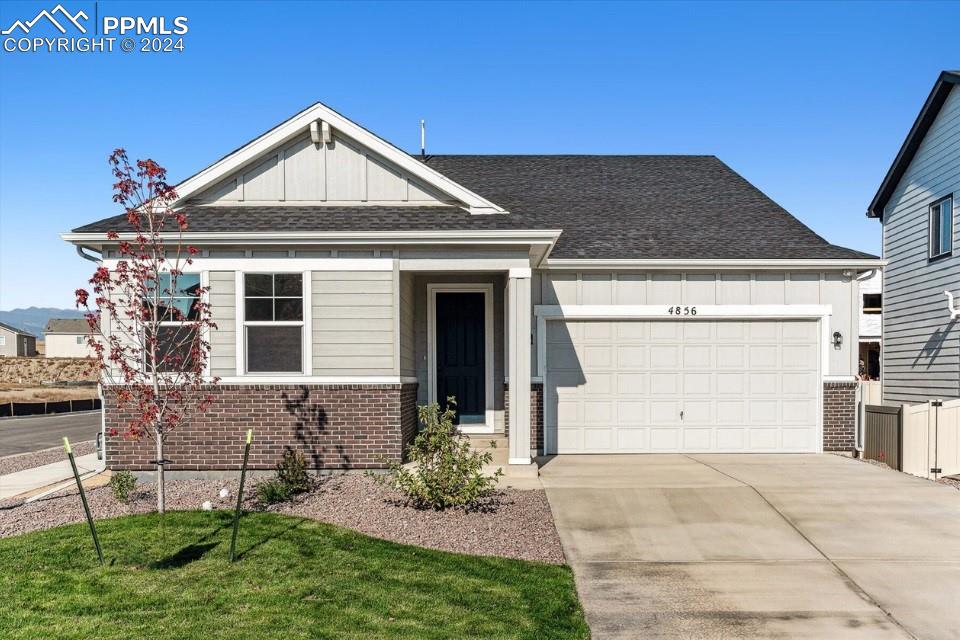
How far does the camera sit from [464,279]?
41.0ft

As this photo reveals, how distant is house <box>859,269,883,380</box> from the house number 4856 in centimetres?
1543

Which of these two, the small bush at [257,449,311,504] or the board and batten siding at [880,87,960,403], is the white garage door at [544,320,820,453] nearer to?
the board and batten siding at [880,87,960,403]

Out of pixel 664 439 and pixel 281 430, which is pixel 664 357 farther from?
pixel 281 430

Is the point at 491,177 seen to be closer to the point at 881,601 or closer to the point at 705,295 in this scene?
the point at 705,295

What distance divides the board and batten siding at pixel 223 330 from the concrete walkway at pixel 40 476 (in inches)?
120

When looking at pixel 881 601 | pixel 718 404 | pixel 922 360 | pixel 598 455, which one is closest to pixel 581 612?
pixel 881 601

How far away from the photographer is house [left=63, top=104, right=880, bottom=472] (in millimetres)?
10086

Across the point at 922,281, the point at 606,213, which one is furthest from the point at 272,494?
the point at 922,281

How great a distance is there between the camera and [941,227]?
580 inches

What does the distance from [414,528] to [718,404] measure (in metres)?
6.67

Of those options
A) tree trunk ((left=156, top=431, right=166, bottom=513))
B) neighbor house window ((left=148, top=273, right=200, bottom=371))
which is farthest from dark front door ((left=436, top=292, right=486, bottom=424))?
tree trunk ((left=156, top=431, right=166, bottom=513))

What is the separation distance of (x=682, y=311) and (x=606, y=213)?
2893 millimetres

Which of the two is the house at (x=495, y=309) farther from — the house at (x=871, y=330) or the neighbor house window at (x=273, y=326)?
the house at (x=871, y=330)

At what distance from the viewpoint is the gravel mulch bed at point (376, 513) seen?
7.33 m
